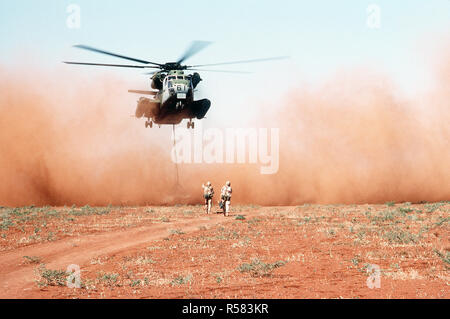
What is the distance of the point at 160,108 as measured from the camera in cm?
2881

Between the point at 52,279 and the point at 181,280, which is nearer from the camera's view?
the point at 52,279

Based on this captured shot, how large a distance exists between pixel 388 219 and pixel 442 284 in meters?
16.5

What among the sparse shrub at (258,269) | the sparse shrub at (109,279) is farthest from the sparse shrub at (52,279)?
the sparse shrub at (258,269)

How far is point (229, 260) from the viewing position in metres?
14.1

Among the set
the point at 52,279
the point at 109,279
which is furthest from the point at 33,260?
the point at 109,279

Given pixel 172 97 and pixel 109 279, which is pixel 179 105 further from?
pixel 109 279

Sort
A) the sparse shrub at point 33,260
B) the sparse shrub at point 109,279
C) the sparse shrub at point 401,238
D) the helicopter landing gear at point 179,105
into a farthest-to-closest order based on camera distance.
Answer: the helicopter landing gear at point 179,105 → the sparse shrub at point 401,238 → the sparse shrub at point 33,260 → the sparse shrub at point 109,279

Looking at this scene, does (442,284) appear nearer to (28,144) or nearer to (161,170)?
(161,170)

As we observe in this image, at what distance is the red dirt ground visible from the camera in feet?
33.1

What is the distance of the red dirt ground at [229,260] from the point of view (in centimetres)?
1008

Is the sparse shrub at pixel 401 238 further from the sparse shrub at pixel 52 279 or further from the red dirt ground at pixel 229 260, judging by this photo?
the sparse shrub at pixel 52 279

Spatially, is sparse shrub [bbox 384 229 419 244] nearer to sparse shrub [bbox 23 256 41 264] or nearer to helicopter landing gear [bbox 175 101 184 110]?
sparse shrub [bbox 23 256 41 264]
